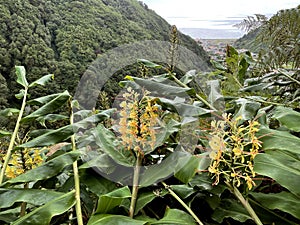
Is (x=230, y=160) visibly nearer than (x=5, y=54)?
Yes

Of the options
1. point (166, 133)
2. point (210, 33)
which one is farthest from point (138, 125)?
point (210, 33)

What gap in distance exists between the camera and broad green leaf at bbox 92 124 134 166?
488mm

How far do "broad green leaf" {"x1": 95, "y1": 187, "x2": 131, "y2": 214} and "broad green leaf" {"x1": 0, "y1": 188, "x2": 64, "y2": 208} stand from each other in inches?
3.0

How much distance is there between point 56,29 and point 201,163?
12.2m

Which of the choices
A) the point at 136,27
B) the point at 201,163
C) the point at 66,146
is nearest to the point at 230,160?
the point at 201,163

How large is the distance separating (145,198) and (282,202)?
0.55 ft

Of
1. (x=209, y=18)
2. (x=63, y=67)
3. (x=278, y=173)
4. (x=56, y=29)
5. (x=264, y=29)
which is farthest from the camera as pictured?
(x=56, y=29)

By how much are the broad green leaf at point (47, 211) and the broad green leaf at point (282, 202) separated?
24 cm

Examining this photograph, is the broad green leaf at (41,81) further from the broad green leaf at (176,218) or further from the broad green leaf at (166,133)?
the broad green leaf at (176,218)

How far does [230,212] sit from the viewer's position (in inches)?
17.5

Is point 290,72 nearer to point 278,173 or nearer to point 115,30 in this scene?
point 278,173

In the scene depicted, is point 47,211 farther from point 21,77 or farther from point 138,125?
point 21,77

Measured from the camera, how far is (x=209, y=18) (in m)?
1.65

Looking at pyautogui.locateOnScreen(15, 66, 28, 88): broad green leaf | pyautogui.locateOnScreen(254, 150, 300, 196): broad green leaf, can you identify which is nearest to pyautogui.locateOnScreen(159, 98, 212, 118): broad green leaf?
pyautogui.locateOnScreen(254, 150, 300, 196): broad green leaf
